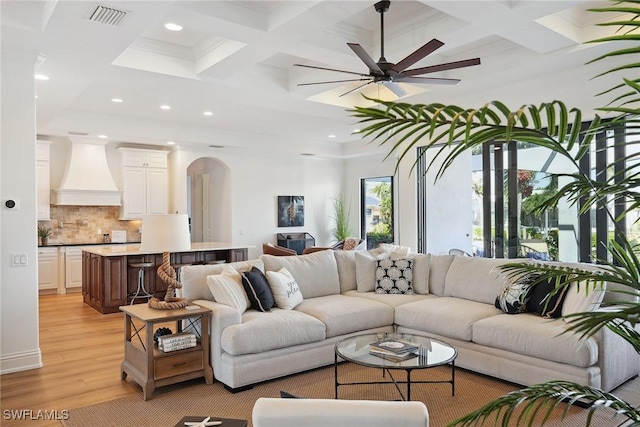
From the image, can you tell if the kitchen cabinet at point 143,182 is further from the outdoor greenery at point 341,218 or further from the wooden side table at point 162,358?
the wooden side table at point 162,358

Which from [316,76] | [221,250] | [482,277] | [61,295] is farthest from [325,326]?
[61,295]

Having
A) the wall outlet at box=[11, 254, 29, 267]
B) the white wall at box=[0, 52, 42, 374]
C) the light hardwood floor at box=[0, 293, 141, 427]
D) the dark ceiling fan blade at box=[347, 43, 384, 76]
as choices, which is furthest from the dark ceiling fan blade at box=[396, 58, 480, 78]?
the wall outlet at box=[11, 254, 29, 267]

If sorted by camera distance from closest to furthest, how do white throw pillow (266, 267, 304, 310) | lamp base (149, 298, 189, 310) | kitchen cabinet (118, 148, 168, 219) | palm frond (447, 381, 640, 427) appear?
palm frond (447, 381, 640, 427), lamp base (149, 298, 189, 310), white throw pillow (266, 267, 304, 310), kitchen cabinet (118, 148, 168, 219)

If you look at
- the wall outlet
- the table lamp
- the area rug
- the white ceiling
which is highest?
the white ceiling

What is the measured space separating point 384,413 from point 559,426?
6.78 feet

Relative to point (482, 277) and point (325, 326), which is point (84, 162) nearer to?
point (325, 326)

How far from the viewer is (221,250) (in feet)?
24.6

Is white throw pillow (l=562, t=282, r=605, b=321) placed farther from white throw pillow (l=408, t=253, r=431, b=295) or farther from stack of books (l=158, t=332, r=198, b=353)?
stack of books (l=158, t=332, r=198, b=353)

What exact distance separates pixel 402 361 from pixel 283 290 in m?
1.45

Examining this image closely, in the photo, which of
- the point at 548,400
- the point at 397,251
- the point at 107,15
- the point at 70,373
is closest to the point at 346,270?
the point at 397,251

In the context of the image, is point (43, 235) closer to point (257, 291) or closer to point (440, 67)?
point (257, 291)

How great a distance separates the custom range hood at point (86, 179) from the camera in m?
8.02

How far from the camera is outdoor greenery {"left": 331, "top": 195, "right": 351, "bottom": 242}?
1060 centimetres

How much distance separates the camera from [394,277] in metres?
4.92
